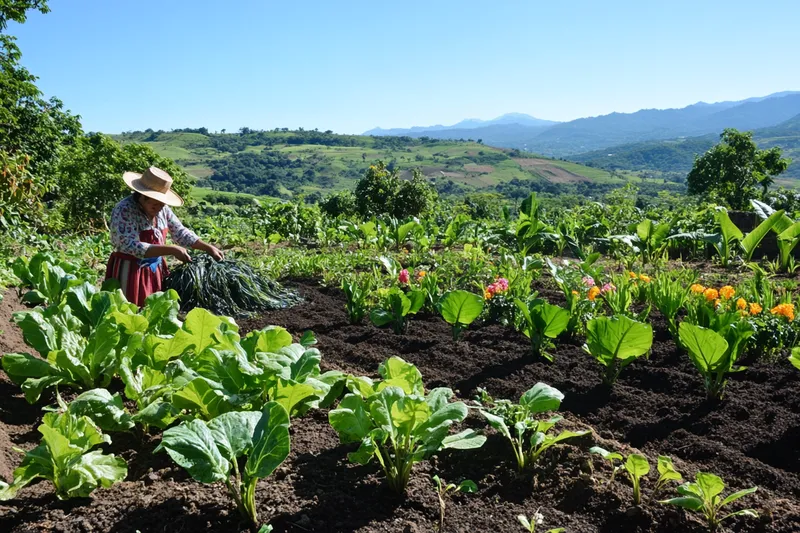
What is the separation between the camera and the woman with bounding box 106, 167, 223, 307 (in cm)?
430

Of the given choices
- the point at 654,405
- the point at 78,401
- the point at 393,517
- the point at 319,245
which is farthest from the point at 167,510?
the point at 319,245

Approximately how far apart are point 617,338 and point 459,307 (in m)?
1.26

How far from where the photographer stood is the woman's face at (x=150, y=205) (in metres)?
4.37

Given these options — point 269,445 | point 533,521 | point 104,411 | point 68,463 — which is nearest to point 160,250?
point 104,411

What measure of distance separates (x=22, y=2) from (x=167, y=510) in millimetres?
23237

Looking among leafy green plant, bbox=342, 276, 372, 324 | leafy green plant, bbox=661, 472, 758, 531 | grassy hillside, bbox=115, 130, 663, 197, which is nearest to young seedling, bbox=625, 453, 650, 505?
leafy green plant, bbox=661, 472, 758, 531

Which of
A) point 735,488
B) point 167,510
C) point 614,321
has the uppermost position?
point 614,321

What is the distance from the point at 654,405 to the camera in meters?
3.20

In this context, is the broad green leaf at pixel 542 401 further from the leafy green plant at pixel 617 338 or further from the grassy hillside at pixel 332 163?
the grassy hillside at pixel 332 163

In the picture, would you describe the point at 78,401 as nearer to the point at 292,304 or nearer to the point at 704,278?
the point at 292,304

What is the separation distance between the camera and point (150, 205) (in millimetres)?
4391

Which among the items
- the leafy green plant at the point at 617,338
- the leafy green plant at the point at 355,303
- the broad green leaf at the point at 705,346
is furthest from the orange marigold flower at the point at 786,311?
the leafy green plant at the point at 355,303

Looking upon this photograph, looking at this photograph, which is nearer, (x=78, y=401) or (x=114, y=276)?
(x=78, y=401)

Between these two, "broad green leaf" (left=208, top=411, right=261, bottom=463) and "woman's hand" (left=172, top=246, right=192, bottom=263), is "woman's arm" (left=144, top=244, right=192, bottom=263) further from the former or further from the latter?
"broad green leaf" (left=208, top=411, right=261, bottom=463)
